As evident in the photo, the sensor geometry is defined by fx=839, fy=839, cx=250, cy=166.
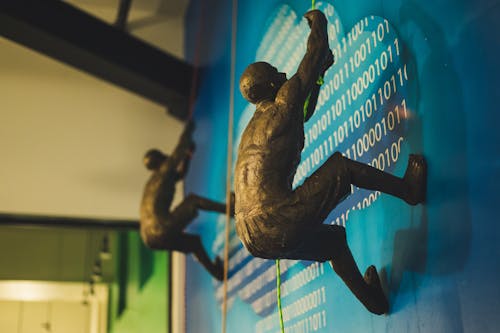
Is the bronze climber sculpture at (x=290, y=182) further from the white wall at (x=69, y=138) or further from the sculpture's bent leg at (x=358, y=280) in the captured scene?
the white wall at (x=69, y=138)

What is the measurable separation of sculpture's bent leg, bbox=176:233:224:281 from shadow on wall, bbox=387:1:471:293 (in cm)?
141

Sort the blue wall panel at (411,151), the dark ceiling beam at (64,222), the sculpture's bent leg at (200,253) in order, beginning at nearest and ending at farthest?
the blue wall panel at (411,151) → the sculpture's bent leg at (200,253) → the dark ceiling beam at (64,222)

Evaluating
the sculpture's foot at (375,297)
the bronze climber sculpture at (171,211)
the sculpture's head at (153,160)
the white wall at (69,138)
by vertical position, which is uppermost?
the white wall at (69,138)

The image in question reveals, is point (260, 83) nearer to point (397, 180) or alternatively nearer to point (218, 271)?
point (397, 180)

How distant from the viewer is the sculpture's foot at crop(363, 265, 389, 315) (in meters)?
1.89

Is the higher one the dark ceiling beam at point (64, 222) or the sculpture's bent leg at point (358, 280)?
the dark ceiling beam at point (64, 222)

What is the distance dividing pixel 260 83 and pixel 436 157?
0.43 metres

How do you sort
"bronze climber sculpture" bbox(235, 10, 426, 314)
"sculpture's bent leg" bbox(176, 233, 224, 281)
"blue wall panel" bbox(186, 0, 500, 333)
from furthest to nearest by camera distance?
"sculpture's bent leg" bbox(176, 233, 224, 281), "bronze climber sculpture" bbox(235, 10, 426, 314), "blue wall panel" bbox(186, 0, 500, 333)

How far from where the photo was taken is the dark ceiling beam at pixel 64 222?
13.1 ft

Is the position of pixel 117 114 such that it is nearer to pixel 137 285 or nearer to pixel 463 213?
pixel 137 285

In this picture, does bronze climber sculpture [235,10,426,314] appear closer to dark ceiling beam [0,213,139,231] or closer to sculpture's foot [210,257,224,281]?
sculpture's foot [210,257,224,281]

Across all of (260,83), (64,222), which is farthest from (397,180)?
(64,222)

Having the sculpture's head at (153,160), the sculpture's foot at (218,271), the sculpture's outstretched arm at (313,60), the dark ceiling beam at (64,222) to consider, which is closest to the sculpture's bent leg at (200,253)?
the sculpture's foot at (218,271)

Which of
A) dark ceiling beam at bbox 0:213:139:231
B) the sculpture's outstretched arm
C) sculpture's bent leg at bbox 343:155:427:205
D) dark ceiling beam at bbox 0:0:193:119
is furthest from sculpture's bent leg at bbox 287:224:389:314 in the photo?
dark ceiling beam at bbox 0:213:139:231
